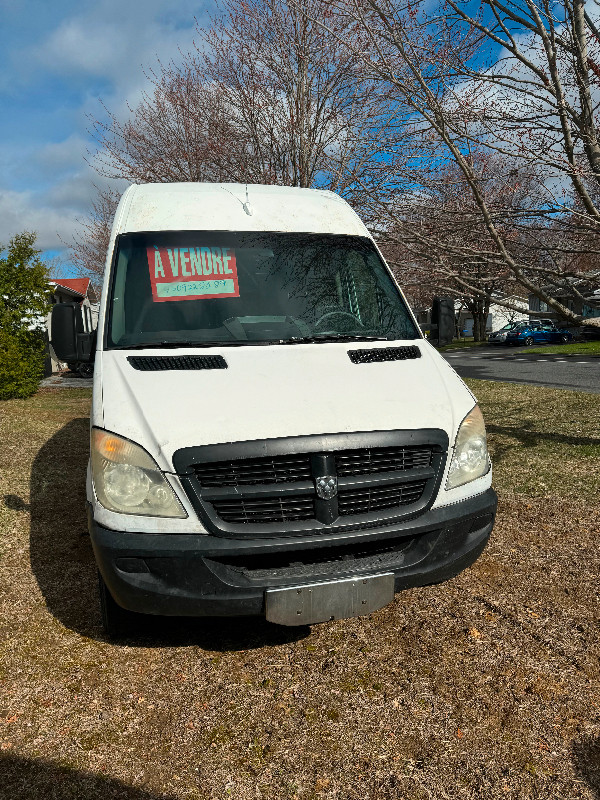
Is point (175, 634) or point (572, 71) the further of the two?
point (572, 71)

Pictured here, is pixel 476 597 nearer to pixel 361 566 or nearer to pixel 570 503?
pixel 361 566

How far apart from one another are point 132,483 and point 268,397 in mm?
725

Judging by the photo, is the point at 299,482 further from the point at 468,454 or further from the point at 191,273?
the point at 191,273

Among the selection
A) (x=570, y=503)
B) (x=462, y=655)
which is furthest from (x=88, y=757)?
(x=570, y=503)

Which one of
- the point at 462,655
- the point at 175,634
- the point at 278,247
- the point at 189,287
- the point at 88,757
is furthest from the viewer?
the point at 278,247

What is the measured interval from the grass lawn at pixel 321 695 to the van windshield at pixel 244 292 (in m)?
1.64

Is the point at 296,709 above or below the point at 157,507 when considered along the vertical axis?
below

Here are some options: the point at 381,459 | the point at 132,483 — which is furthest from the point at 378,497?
the point at 132,483

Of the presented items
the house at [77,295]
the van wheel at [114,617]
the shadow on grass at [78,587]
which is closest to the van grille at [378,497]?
the shadow on grass at [78,587]

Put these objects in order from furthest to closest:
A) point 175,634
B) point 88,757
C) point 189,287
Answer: point 189,287 < point 175,634 < point 88,757

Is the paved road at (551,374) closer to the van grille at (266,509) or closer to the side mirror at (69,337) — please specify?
the side mirror at (69,337)

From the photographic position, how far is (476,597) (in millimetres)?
3729

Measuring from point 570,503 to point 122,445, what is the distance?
4311 millimetres

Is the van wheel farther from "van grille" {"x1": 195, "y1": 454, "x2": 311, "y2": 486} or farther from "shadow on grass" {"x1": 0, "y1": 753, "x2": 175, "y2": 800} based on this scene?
"van grille" {"x1": 195, "y1": 454, "x2": 311, "y2": 486}
